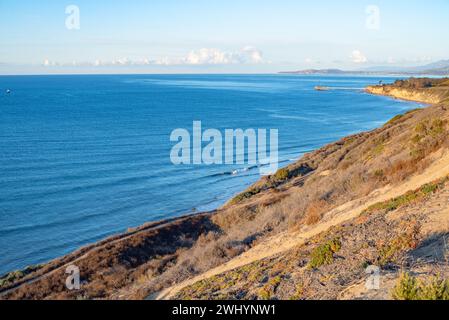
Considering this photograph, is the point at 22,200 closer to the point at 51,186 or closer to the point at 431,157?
the point at 51,186

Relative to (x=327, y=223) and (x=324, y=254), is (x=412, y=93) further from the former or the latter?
(x=324, y=254)

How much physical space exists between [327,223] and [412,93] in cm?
11174

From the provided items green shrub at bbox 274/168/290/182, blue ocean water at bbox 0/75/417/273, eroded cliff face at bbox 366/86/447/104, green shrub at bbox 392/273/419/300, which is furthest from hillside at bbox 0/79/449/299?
eroded cliff face at bbox 366/86/447/104

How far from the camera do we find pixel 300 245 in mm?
14031

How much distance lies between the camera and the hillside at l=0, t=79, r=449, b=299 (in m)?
10.0

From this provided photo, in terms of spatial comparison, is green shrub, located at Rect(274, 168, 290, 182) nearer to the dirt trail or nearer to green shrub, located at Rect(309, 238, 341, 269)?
the dirt trail

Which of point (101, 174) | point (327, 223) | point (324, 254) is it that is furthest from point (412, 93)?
point (324, 254)

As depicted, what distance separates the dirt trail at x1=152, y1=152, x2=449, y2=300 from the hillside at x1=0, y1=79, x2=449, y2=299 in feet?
0.23

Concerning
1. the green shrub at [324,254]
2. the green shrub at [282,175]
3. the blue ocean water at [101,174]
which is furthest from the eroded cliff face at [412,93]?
the green shrub at [324,254]

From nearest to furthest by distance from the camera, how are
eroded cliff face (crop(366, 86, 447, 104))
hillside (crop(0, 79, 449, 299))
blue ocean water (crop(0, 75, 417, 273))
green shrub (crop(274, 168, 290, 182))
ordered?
hillside (crop(0, 79, 449, 299)) < blue ocean water (crop(0, 75, 417, 273)) < green shrub (crop(274, 168, 290, 182)) < eroded cliff face (crop(366, 86, 447, 104))

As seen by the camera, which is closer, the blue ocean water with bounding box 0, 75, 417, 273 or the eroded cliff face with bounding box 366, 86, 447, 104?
the blue ocean water with bounding box 0, 75, 417, 273

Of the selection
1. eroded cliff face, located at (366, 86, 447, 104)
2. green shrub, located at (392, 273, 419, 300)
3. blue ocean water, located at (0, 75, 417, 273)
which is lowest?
blue ocean water, located at (0, 75, 417, 273)

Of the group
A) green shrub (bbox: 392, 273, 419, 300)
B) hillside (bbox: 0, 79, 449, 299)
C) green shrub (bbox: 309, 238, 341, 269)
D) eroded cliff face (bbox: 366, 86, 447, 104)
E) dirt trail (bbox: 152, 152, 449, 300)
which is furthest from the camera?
eroded cliff face (bbox: 366, 86, 447, 104)

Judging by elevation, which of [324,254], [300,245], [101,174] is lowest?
[101,174]
